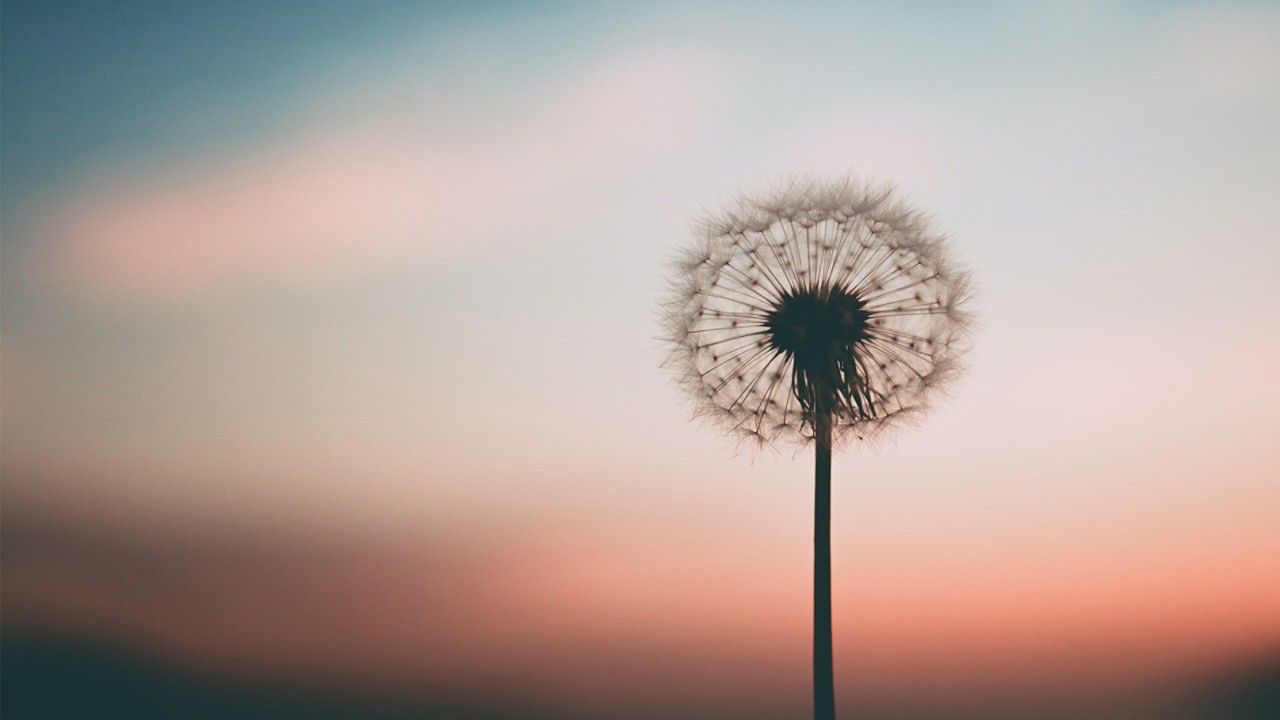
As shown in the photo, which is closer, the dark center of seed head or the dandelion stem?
the dandelion stem

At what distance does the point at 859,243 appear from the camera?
33.4 feet

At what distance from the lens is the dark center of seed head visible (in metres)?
9.75

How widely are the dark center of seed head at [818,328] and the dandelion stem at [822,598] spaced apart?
116 cm

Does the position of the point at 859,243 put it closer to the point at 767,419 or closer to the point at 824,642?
the point at 767,419

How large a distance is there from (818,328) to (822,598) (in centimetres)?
286

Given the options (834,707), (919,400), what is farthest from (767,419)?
(834,707)

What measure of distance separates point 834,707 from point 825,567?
123cm

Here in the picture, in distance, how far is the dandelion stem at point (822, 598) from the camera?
8258 millimetres

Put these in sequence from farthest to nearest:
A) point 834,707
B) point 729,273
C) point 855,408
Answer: point 729,273 < point 855,408 < point 834,707

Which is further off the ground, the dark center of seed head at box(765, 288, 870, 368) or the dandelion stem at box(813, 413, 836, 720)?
the dark center of seed head at box(765, 288, 870, 368)

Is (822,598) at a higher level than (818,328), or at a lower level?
lower

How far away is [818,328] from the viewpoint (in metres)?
9.79

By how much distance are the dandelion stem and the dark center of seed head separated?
116 cm

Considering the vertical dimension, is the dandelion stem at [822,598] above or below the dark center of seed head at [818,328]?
below
